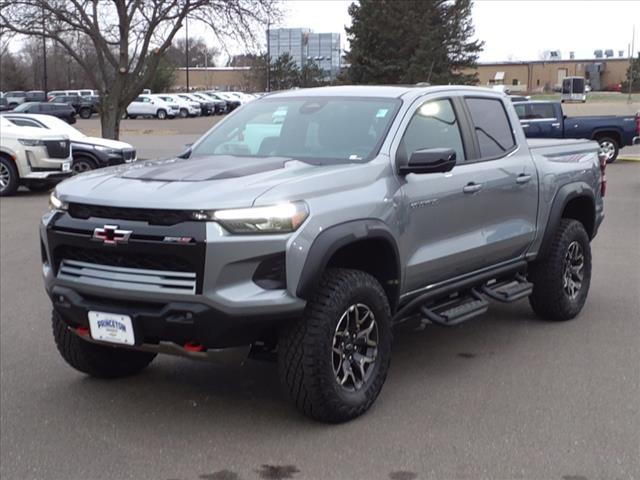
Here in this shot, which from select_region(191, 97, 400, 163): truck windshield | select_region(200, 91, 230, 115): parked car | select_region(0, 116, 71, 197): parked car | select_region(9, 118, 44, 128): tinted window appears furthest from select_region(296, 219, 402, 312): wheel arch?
select_region(200, 91, 230, 115): parked car

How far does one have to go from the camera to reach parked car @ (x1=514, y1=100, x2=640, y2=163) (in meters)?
23.4

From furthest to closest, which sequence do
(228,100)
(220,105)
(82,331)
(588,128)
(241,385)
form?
(228,100), (220,105), (588,128), (241,385), (82,331)

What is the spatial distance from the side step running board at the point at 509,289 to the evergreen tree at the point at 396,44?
52.9 meters

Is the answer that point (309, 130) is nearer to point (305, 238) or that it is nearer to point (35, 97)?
point (305, 238)

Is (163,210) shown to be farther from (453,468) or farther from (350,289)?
(453,468)

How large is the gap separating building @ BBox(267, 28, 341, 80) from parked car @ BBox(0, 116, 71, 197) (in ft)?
239

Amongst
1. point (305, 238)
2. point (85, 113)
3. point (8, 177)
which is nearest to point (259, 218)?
point (305, 238)

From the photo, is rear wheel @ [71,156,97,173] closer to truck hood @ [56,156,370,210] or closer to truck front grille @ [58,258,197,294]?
truck hood @ [56,156,370,210]

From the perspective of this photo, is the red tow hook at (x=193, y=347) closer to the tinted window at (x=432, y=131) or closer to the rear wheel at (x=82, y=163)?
the tinted window at (x=432, y=131)

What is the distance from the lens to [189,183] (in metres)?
4.46

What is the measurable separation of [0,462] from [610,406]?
3.43 meters

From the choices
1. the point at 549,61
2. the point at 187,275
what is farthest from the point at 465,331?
the point at 549,61

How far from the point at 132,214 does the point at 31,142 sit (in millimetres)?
13354

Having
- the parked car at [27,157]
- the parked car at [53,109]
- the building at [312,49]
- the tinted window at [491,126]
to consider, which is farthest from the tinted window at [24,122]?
the building at [312,49]
